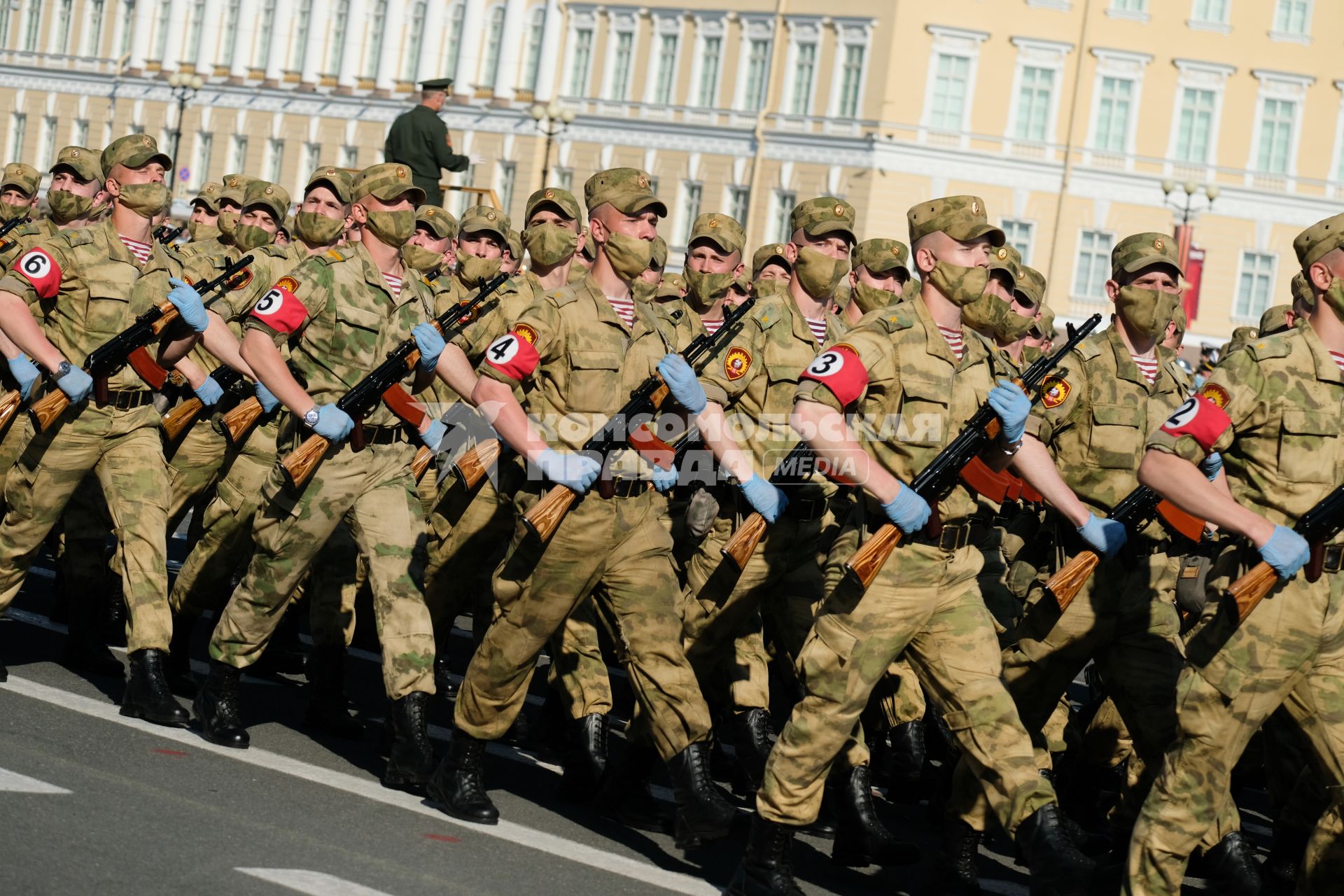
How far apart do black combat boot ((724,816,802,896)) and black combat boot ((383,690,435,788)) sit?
1611 millimetres

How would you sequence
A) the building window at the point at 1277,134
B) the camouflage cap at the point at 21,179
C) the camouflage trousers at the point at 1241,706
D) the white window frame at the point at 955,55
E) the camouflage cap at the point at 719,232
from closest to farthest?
the camouflage trousers at the point at 1241,706
the camouflage cap at the point at 719,232
the camouflage cap at the point at 21,179
the white window frame at the point at 955,55
the building window at the point at 1277,134

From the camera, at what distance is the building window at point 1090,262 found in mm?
52062

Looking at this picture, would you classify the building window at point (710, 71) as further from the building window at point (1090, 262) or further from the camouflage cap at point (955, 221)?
the camouflage cap at point (955, 221)

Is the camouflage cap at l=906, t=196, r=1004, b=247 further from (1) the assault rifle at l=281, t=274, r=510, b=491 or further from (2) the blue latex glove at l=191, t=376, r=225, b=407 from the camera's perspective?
(2) the blue latex glove at l=191, t=376, r=225, b=407

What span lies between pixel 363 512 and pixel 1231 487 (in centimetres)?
339

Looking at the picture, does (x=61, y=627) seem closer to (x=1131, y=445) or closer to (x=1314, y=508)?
(x=1131, y=445)

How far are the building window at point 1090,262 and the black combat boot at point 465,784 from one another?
4551 cm

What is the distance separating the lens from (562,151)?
5781cm

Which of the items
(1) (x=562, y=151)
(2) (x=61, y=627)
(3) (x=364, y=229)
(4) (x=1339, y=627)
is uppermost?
(1) (x=562, y=151)

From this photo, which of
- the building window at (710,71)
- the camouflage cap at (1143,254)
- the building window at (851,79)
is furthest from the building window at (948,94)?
the camouflage cap at (1143,254)

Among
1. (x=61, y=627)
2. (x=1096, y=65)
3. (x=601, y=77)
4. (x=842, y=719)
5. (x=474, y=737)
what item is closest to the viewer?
(x=842, y=719)

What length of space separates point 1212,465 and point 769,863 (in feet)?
6.08

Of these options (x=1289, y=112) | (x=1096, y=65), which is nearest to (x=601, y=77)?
(x=1096, y=65)

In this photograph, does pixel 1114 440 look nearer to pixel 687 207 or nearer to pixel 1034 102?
pixel 1034 102
